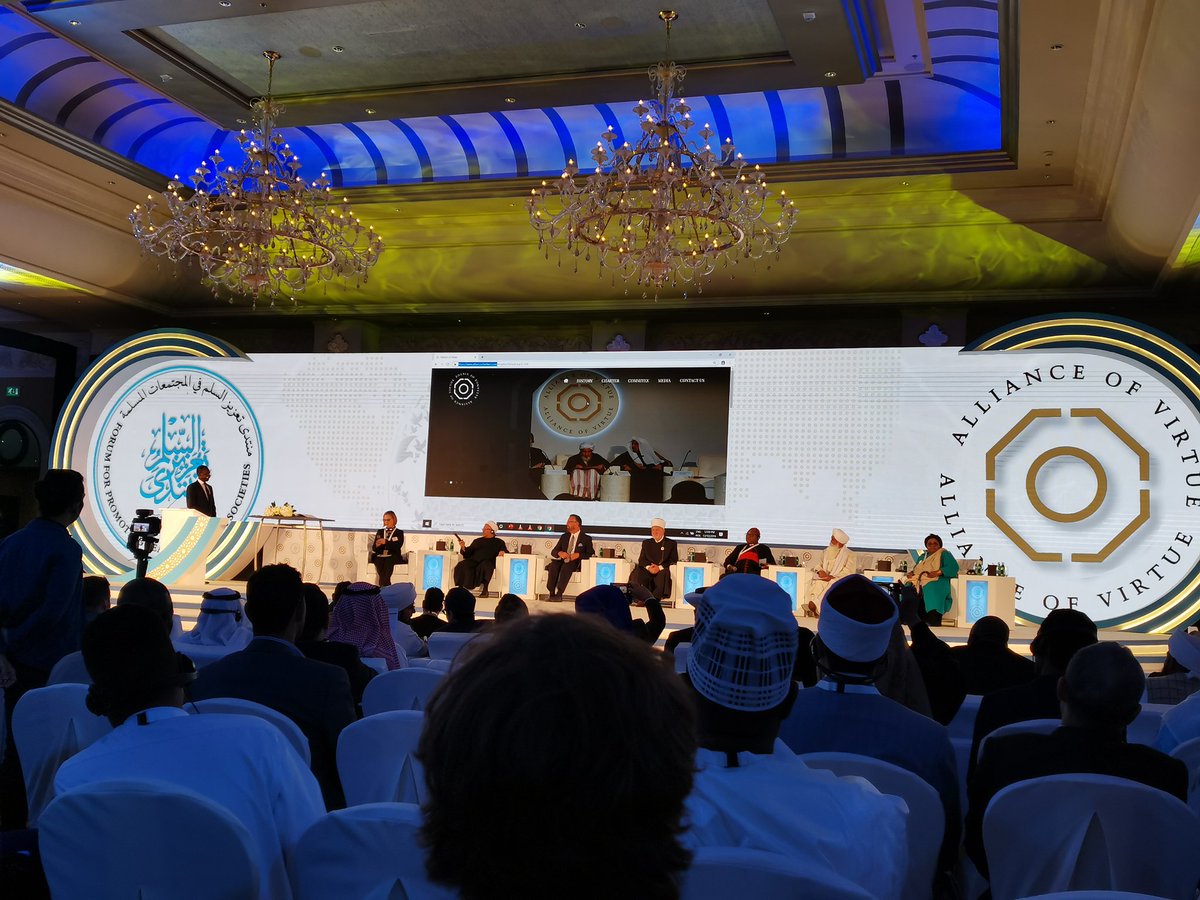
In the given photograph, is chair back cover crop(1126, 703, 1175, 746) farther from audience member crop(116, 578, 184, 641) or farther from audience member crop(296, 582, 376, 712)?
audience member crop(116, 578, 184, 641)

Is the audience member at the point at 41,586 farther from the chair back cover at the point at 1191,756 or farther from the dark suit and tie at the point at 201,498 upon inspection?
the dark suit and tie at the point at 201,498

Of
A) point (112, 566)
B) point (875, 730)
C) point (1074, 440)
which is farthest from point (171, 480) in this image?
point (875, 730)

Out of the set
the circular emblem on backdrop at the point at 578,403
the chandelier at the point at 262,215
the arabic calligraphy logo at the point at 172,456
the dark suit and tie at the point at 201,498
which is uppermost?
the chandelier at the point at 262,215

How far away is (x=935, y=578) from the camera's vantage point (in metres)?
9.68

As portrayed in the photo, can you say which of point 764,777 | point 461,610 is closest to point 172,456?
point 461,610

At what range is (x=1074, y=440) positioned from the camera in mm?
10086

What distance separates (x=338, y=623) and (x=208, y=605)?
683 mm

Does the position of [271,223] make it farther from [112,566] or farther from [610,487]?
[112,566]

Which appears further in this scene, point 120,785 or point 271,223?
point 271,223

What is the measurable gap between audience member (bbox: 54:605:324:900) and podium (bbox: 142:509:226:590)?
10003 millimetres

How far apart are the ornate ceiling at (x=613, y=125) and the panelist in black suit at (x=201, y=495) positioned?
238 cm

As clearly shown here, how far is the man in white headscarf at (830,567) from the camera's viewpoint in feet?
33.2

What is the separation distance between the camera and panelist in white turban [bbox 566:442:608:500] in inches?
465

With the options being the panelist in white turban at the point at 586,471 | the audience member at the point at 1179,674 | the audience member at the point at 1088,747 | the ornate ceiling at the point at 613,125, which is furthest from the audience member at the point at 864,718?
the panelist in white turban at the point at 586,471
